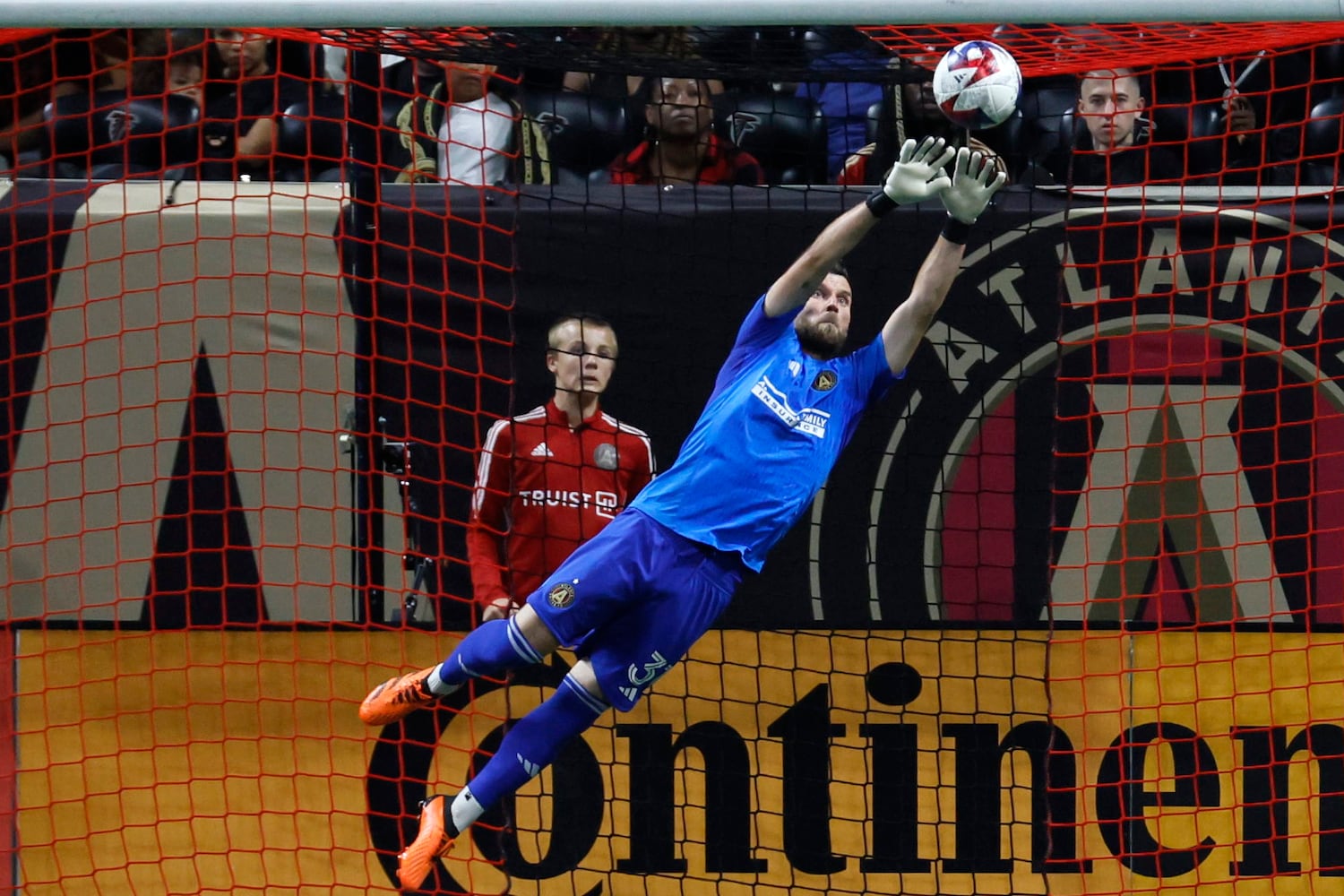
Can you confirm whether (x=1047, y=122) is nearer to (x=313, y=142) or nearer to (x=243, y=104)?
(x=313, y=142)

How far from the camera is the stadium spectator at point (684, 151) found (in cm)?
602

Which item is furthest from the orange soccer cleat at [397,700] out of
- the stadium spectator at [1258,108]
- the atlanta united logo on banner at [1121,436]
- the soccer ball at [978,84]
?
the stadium spectator at [1258,108]

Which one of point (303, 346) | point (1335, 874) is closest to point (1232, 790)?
point (1335, 874)

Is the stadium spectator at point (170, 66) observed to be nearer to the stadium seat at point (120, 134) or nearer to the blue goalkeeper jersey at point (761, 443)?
the stadium seat at point (120, 134)

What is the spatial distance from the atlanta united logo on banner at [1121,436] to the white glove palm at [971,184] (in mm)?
1203

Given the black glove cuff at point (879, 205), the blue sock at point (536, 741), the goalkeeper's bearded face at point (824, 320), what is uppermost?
the black glove cuff at point (879, 205)

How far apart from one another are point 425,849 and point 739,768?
1211 millimetres

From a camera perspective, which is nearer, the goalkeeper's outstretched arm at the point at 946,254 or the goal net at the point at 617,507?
the goalkeeper's outstretched arm at the point at 946,254

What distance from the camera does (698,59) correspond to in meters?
5.44

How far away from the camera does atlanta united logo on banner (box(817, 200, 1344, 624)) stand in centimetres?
565

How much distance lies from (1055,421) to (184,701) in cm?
302

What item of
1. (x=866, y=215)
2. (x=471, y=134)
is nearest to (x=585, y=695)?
(x=866, y=215)

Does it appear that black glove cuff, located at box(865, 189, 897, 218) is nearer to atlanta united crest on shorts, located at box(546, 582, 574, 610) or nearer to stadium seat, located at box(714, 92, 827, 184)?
atlanta united crest on shorts, located at box(546, 582, 574, 610)

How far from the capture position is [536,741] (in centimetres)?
494
